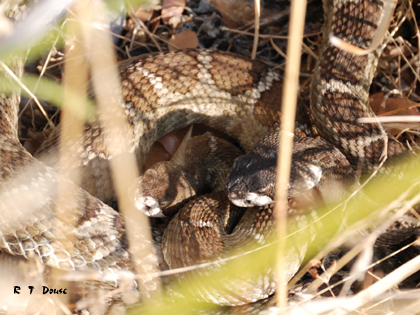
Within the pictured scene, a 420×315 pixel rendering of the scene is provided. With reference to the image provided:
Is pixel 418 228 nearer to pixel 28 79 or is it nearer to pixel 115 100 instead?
pixel 115 100

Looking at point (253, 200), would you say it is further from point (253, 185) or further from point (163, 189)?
point (163, 189)

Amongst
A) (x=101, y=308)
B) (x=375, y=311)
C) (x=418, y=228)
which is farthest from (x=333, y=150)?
(x=101, y=308)

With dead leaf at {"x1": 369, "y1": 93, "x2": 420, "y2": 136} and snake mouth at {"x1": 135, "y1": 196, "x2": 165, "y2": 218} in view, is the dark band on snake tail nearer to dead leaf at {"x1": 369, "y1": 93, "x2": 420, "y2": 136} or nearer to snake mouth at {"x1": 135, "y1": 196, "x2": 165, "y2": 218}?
dead leaf at {"x1": 369, "y1": 93, "x2": 420, "y2": 136}

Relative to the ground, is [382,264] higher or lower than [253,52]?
lower

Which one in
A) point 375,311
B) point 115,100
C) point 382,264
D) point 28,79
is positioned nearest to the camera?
point 375,311

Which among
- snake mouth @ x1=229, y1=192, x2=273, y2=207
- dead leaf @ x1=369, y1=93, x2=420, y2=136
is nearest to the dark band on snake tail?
dead leaf @ x1=369, y1=93, x2=420, y2=136

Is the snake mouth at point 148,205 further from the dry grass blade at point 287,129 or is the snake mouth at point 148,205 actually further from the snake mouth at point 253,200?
the dry grass blade at point 287,129

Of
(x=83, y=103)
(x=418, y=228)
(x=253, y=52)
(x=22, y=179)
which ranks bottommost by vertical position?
(x=418, y=228)
